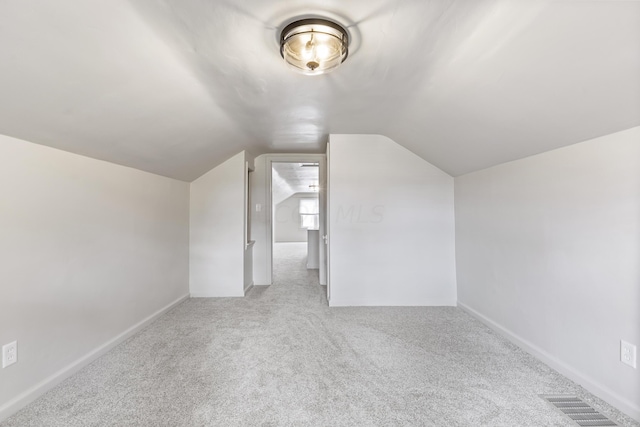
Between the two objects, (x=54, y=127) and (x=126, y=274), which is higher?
(x=54, y=127)

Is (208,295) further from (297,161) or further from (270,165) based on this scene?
(297,161)

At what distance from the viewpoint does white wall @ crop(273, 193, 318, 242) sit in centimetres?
1186

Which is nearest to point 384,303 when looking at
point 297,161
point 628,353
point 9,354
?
point 628,353

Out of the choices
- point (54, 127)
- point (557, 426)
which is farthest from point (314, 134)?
point (557, 426)

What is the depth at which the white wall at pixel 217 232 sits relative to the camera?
12.8ft

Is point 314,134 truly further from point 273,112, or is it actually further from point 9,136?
point 9,136

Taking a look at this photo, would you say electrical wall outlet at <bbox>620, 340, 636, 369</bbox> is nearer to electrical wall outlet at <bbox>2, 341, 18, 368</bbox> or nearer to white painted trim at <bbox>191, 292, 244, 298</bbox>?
electrical wall outlet at <bbox>2, 341, 18, 368</bbox>

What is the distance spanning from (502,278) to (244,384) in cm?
237

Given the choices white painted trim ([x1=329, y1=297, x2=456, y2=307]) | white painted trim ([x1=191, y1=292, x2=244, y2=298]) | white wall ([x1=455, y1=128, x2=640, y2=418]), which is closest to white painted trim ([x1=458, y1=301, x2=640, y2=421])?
white wall ([x1=455, y1=128, x2=640, y2=418])

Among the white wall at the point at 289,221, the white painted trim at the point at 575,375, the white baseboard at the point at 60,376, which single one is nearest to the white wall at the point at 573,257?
the white painted trim at the point at 575,375

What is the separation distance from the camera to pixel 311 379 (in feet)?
6.39

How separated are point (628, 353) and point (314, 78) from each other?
2480 millimetres

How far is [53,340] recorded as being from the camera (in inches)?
73.5

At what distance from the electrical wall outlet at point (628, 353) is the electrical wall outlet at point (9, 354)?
342 cm
